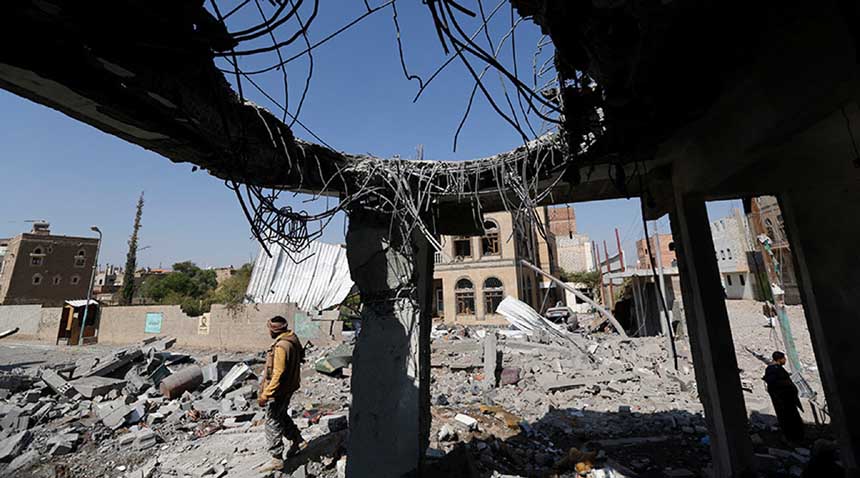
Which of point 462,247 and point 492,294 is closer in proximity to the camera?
point 492,294

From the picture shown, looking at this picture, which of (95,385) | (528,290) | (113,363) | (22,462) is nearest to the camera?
(22,462)

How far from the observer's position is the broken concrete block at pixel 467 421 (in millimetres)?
5746

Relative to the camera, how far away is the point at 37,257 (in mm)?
32406

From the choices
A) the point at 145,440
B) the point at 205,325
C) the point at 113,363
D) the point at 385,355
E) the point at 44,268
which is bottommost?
the point at 145,440

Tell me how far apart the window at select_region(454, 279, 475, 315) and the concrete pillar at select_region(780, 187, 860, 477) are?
19089 mm

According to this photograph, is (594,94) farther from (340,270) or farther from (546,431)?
(340,270)

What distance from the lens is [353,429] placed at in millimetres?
3742

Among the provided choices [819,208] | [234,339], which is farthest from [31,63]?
[234,339]

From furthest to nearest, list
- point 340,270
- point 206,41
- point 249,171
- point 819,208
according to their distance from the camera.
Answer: point 340,270 < point 819,208 < point 249,171 < point 206,41

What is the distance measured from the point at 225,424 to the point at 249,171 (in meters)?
5.91

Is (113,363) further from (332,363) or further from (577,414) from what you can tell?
(577,414)

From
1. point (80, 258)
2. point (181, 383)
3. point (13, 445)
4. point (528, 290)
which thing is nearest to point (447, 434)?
point (181, 383)

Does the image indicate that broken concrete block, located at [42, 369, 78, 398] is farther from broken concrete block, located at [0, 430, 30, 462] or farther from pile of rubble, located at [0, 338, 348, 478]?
broken concrete block, located at [0, 430, 30, 462]

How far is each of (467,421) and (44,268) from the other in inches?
1792
